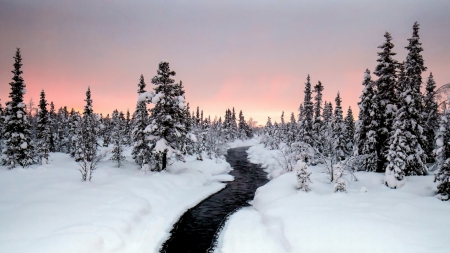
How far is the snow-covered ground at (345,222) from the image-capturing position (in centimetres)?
1275

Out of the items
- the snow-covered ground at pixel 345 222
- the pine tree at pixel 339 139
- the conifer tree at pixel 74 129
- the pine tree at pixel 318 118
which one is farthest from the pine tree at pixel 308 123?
the conifer tree at pixel 74 129

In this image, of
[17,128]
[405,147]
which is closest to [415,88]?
[405,147]

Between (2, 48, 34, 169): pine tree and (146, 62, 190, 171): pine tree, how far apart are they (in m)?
16.5

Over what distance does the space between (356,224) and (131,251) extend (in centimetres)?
1264

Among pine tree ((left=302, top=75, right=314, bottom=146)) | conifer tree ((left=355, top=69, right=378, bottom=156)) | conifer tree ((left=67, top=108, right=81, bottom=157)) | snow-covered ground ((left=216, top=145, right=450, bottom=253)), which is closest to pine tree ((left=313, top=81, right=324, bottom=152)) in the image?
pine tree ((left=302, top=75, right=314, bottom=146))

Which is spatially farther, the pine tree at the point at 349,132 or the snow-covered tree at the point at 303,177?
the pine tree at the point at 349,132

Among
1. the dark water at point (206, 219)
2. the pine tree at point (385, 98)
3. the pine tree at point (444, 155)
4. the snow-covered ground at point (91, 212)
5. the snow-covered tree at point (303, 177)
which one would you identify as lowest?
the dark water at point (206, 219)

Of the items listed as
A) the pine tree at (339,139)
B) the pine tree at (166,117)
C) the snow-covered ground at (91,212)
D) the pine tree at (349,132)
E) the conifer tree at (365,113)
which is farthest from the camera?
the pine tree at (349,132)

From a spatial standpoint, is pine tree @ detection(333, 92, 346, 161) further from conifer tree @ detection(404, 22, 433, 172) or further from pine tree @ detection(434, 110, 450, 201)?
pine tree @ detection(434, 110, 450, 201)

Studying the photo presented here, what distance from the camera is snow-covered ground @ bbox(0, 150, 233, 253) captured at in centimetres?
1312

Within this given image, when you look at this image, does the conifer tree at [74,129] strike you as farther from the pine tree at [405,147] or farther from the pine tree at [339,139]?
the pine tree at [339,139]

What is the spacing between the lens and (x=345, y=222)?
1495 cm

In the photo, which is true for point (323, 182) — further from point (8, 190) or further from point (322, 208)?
point (8, 190)

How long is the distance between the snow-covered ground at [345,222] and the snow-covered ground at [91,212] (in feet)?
17.9
